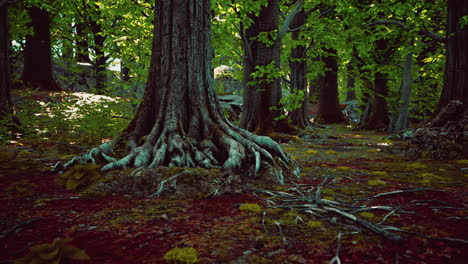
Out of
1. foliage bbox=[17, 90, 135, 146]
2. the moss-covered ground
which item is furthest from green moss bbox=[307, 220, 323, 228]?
foliage bbox=[17, 90, 135, 146]

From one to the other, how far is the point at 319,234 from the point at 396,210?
3.71 feet

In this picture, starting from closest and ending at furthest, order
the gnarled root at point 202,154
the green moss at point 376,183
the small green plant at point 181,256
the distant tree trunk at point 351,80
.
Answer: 1. the small green plant at point 181,256
2. the green moss at point 376,183
3. the gnarled root at point 202,154
4. the distant tree trunk at point 351,80

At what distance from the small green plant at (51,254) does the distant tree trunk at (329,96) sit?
19626 millimetres

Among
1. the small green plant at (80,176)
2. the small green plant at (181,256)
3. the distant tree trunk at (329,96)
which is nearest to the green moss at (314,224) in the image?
the small green plant at (181,256)

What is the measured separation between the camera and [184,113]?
4.57 metres

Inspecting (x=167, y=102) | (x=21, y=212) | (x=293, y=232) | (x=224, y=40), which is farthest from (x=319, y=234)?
(x=224, y=40)

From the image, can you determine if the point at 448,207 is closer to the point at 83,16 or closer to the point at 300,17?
the point at 300,17

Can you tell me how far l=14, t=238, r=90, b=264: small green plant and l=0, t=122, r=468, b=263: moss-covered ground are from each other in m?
0.48

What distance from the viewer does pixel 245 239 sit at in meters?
2.03

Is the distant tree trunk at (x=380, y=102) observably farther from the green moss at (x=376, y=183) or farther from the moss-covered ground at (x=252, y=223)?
the moss-covered ground at (x=252, y=223)

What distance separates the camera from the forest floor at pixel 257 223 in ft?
5.89

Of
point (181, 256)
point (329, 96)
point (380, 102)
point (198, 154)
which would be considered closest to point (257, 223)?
point (181, 256)

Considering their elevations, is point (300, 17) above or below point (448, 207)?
above

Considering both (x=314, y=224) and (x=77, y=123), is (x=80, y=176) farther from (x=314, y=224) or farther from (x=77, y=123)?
(x=77, y=123)
